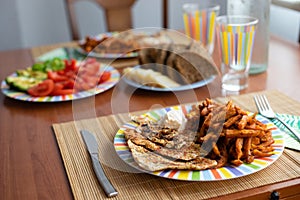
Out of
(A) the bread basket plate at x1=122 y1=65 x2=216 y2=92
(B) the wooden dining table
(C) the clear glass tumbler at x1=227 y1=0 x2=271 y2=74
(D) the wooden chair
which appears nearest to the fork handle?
(B) the wooden dining table

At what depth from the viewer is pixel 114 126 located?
1081 mm

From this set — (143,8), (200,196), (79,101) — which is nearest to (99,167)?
(200,196)

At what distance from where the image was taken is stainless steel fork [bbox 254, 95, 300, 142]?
1.00 metres

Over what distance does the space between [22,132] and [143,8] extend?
2225mm

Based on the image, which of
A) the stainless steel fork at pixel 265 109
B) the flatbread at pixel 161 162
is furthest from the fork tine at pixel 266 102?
the flatbread at pixel 161 162

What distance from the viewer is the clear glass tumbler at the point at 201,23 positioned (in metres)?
1.58

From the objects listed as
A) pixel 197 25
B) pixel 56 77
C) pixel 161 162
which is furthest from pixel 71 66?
pixel 161 162

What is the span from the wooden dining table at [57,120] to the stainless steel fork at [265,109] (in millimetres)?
104

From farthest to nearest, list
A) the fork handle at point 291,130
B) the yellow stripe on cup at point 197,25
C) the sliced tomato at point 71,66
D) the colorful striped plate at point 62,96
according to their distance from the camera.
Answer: the yellow stripe on cup at point 197,25, the sliced tomato at point 71,66, the colorful striped plate at point 62,96, the fork handle at point 291,130

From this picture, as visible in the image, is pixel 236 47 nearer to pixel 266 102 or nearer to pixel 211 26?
pixel 266 102

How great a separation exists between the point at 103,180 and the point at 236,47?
2.18 feet

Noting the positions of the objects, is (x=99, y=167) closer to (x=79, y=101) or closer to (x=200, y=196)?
(x=200, y=196)

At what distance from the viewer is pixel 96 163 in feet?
2.96

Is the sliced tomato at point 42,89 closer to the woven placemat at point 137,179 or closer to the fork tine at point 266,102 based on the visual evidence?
the woven placemat at point 137,179
